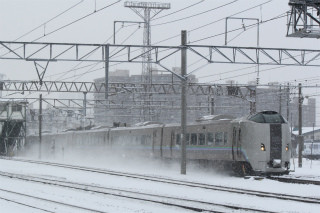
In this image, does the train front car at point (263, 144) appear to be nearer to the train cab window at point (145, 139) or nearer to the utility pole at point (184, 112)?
the utility pole at point (184, 112)

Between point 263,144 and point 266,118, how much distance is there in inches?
49.3

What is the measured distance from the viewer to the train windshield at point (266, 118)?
26.3 m

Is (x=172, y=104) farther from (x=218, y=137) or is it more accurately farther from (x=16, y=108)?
(x=218, y=137)

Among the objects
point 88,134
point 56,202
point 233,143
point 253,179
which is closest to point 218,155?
point 233,143

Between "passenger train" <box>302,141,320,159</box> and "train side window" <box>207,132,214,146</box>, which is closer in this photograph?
"train side window" <box>207,132,214,146</box>

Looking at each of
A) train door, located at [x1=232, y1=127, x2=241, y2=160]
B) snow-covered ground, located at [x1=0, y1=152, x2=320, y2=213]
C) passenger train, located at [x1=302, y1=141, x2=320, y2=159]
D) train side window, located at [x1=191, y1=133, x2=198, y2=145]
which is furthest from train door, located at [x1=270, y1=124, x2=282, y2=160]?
passenger train, located at [x1=302, y1=141, x2=320, y2=159]

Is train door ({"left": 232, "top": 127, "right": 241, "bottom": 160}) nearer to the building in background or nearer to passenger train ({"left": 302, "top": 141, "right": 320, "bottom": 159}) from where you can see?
the building in background

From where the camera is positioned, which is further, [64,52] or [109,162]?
[109,162]

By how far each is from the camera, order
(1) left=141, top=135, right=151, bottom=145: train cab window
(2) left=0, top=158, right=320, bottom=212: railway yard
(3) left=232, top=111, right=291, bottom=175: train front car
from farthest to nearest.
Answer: (1) left=141, top=135, right=151, bottom=145: train cab window < (3) left=232, top=111, right=291, bottom=175: train front car < (2) left=0, top=158, right=320, bottom=212: railway yard

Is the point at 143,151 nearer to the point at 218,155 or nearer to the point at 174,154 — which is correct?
the point at 174,154

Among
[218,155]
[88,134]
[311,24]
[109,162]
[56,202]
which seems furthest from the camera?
[88,134]

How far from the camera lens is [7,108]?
62750 millimetres

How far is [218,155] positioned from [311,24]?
7945mm

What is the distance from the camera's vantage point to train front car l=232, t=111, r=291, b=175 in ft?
84.7
